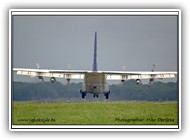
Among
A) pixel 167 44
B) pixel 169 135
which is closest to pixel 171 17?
pixel 167 44

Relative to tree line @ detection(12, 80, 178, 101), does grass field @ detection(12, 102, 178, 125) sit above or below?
below

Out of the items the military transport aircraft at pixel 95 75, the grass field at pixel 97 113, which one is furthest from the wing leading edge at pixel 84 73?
the grass field at pixel 97 113

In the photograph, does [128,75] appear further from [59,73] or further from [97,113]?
[59,73]

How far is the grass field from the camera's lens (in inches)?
497

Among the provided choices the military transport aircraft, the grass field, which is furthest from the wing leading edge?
the grass field

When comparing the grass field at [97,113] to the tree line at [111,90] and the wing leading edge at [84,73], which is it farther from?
the wing leading edge at [84,73]

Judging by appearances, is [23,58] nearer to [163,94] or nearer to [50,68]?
[50,68]

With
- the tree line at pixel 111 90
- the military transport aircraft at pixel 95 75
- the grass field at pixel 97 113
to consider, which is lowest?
the grass field at pixel 97 113

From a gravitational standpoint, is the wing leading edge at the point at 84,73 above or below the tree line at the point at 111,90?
above

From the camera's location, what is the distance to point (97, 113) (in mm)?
12680

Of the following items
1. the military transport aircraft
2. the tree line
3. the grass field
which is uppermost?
the military transport aircraft

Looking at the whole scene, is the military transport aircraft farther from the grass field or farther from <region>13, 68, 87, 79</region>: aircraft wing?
the grass field

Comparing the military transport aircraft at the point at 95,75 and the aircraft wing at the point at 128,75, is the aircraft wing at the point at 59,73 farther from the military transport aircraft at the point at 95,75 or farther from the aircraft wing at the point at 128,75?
the aircraft wing at the point at 128,75

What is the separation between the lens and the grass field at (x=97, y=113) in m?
12.6
